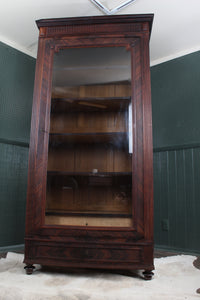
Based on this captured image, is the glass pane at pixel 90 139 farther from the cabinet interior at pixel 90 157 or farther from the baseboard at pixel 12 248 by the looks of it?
the baseboard at pixel 12 248

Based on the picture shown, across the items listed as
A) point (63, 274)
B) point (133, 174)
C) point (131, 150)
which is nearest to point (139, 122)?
point (131, 150)

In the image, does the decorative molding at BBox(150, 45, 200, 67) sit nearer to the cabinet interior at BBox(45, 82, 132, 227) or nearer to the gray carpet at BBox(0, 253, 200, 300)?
the cabinet interior at BBox(45, 82, 132, 227)

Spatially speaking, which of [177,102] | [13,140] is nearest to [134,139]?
[177,102]

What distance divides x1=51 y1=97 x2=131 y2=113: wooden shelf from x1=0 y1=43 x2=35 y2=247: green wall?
2.74 ft

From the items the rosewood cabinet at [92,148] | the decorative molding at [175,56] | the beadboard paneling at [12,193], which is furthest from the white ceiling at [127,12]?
the beadboard paneling at [12,193]

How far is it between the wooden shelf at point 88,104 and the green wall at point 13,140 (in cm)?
84

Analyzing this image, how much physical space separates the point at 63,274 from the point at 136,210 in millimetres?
623

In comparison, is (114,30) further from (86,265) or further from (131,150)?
(86,265)

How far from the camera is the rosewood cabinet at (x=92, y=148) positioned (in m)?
1.55

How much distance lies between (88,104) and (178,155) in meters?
1.13

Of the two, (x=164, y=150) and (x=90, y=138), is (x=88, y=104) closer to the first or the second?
(x=90, y=138)

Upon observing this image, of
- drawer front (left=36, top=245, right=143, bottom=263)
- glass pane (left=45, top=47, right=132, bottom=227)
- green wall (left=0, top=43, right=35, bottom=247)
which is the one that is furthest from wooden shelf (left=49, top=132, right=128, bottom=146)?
green wall (left=0, top=43, right=35, bottom=247)

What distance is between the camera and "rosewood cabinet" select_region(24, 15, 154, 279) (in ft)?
5.08

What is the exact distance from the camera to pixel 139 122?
5.39 feet
